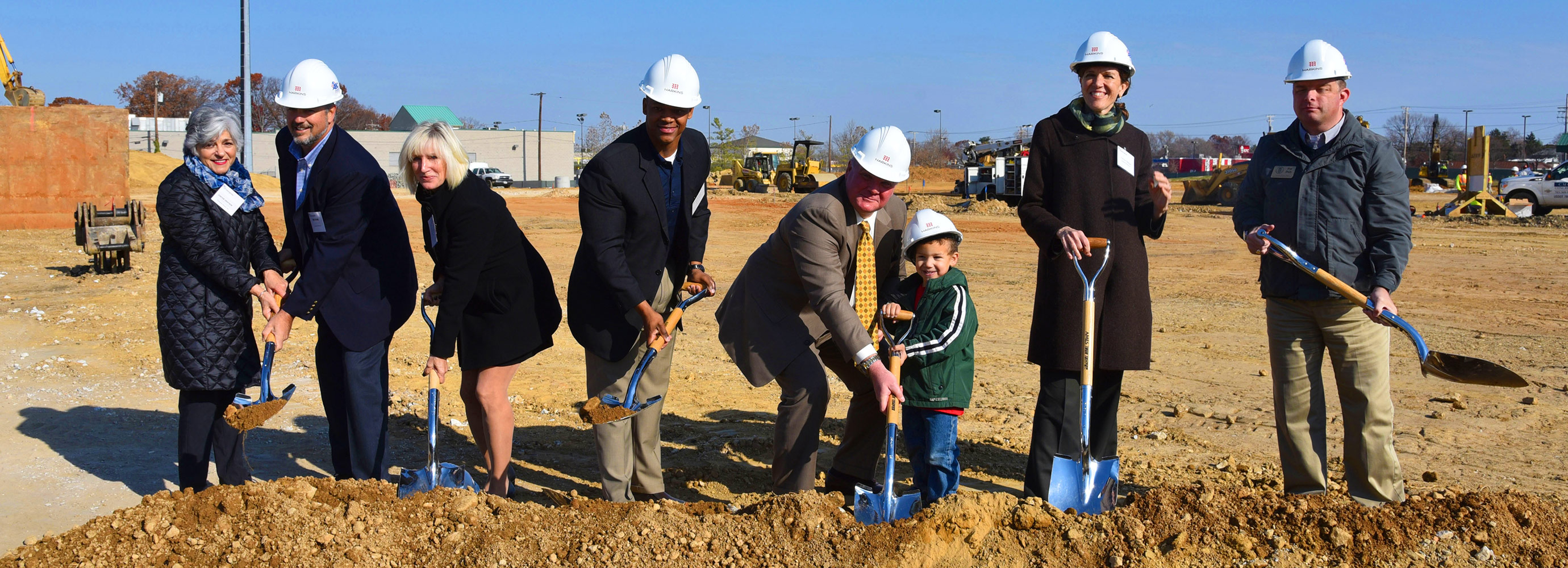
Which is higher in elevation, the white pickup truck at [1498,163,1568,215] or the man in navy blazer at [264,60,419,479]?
the white pickup truck at [1498,163,1568,215]

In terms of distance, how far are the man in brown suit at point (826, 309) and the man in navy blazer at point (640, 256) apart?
309mm

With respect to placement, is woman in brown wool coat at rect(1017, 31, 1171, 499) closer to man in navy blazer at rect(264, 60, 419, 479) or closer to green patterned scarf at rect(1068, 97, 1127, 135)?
green patterned scarf at rect(1068, 97, 1127, 135)

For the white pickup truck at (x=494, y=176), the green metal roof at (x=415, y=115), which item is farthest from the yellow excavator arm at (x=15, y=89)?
the green metal roof at (x=415, y=115)

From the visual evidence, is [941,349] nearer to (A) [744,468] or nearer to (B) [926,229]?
(B) [926,229]

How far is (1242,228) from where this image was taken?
4246 mm

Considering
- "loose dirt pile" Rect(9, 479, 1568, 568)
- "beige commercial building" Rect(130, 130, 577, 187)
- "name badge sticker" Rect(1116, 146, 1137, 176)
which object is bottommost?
"loose dirt pile" Rect(9, 479, 1568, 568)

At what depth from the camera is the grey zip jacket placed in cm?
388

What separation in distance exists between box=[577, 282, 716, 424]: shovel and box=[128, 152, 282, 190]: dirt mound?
133 feet

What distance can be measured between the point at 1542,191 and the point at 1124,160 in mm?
26424

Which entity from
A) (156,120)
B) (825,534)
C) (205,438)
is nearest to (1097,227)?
(825,534)

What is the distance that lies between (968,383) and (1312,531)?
1268 millimetres

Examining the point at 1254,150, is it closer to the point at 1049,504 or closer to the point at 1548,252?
the point at 1049,504

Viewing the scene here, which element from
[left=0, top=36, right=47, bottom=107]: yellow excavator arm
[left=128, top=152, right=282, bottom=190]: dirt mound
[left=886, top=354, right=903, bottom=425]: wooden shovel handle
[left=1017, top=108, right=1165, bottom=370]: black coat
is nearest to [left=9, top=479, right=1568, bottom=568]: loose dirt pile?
[left=886, top=354, right=903, bottom=425]: wooden shovel handle

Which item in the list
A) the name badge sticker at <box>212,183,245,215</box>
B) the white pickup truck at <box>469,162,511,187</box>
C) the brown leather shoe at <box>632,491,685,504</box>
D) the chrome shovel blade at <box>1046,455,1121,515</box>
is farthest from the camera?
the white pickup truck at <box>469,162,511,187</box>
